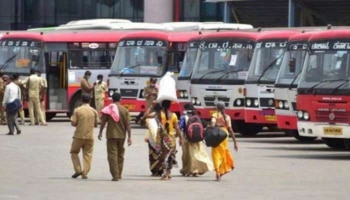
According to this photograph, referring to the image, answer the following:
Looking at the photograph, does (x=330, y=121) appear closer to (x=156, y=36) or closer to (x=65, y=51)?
(x=156, y=36)

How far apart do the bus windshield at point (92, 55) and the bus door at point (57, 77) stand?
29 cm

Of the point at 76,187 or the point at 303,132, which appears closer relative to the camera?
the point at 76,187

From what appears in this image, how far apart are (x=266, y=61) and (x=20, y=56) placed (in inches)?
433

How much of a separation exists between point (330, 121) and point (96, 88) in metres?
14.7

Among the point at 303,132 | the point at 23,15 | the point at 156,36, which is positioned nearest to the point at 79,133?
the point at 303,132

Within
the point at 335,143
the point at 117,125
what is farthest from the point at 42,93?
the point at 117,125

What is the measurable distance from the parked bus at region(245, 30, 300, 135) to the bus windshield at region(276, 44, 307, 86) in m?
1.57

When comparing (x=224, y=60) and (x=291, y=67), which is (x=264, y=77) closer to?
(x=224, y=60)

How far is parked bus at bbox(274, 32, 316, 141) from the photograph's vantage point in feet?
101

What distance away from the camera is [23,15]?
75.6 meters

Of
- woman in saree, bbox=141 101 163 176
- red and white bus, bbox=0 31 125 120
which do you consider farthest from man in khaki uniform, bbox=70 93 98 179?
red and white bus, bbox=0 31 125 120

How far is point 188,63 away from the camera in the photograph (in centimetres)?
3709

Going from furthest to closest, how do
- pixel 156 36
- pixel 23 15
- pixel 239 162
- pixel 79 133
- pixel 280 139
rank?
pixel 23 15 < pixel 156 36 < pixel 280 139 < pixel 239 162 < pixel 79 133

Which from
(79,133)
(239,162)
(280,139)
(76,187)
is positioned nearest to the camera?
(76,187)
